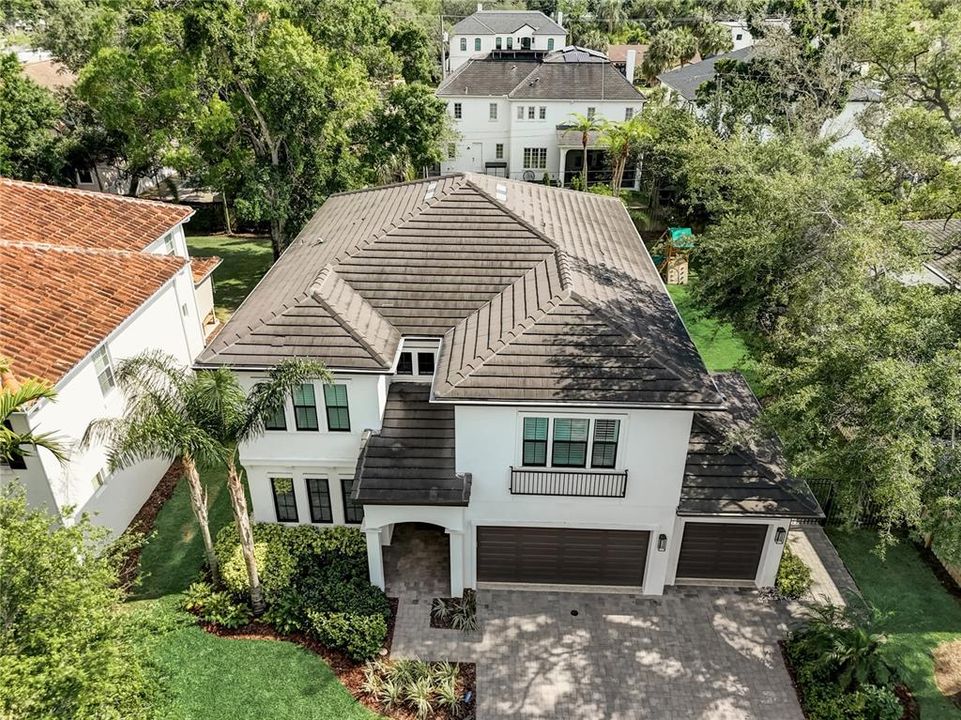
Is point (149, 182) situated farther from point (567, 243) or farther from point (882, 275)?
point (882, 275)

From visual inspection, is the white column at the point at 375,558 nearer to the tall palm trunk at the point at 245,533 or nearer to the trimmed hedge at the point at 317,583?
the trimmed hedge at the point at 317,583

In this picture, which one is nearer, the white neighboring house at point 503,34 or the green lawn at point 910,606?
the green lawn at point 910,606

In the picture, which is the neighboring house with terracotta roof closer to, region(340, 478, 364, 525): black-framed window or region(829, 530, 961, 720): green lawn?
region(340, 478, 364, 525): black-framed window

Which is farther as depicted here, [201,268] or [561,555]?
[201,268]

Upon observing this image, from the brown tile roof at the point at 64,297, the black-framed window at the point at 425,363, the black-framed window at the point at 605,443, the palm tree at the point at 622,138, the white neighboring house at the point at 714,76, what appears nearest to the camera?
the black-framed window at the point at 605,443

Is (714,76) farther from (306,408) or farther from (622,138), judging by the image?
(306,408)

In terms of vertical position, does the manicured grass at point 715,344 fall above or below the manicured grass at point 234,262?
above

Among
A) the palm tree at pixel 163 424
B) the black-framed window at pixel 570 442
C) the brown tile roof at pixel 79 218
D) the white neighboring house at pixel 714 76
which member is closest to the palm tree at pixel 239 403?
the palm tree at pixel 163 424

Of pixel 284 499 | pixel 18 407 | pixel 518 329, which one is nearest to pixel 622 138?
pixel 518 329
